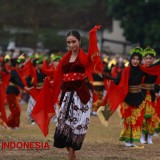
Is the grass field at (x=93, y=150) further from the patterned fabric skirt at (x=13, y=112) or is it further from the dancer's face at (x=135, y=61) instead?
the dancer's face at (x=135, y=61)

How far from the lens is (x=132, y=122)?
11.9 metres

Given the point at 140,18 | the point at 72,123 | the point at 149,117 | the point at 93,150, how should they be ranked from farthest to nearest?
the point at 140,18 < the point at 149,117 < the point at 93,150 < the point at 72,123

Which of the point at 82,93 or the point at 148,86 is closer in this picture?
the point at 82,93

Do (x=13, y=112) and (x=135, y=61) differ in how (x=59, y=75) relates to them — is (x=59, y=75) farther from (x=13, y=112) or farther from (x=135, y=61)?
(x=13, y=112)

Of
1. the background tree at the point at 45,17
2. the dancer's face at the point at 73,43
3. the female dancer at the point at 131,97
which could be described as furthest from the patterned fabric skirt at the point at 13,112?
the background tree at the point at 45,17

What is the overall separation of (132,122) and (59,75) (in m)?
3.37

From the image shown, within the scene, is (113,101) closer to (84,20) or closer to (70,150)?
(70,150)

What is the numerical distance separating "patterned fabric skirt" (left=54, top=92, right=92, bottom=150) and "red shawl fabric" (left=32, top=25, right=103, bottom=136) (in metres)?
0.43

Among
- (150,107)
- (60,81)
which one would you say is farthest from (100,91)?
(60,81)

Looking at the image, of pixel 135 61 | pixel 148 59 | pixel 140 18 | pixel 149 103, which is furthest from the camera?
pixel 140 18

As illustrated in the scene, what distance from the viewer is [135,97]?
1190cm

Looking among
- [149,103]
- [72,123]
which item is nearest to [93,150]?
[149,103]

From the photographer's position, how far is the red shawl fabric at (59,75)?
8.56m

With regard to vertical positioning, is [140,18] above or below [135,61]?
above
